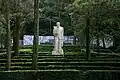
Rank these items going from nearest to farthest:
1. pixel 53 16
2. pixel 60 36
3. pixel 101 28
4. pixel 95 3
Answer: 1. pixel 95 3
2. pixel 60 36
3. pixel 101 28
4. pixel 53 16

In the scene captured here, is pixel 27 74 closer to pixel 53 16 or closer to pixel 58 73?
pixel 58 73

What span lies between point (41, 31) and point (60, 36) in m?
23.5

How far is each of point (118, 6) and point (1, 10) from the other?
21.8ft

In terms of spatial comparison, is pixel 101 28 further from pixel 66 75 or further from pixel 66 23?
pixel 66 75

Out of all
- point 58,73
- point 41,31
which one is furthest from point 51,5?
point 58,73

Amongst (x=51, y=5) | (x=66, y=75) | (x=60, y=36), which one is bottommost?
(x=66, y=75)

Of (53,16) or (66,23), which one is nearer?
(66,23)

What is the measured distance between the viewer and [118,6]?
17.3 meters

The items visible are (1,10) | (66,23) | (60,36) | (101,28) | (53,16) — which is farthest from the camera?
(53,16)

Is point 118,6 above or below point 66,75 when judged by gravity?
above

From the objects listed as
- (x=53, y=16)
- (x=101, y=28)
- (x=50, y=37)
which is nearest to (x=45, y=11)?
(x=53, y=16)

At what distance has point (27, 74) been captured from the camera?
38.6 feet

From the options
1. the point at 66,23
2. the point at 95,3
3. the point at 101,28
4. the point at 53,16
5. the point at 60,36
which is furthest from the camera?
the point at 53,16

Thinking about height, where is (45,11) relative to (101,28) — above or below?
above
